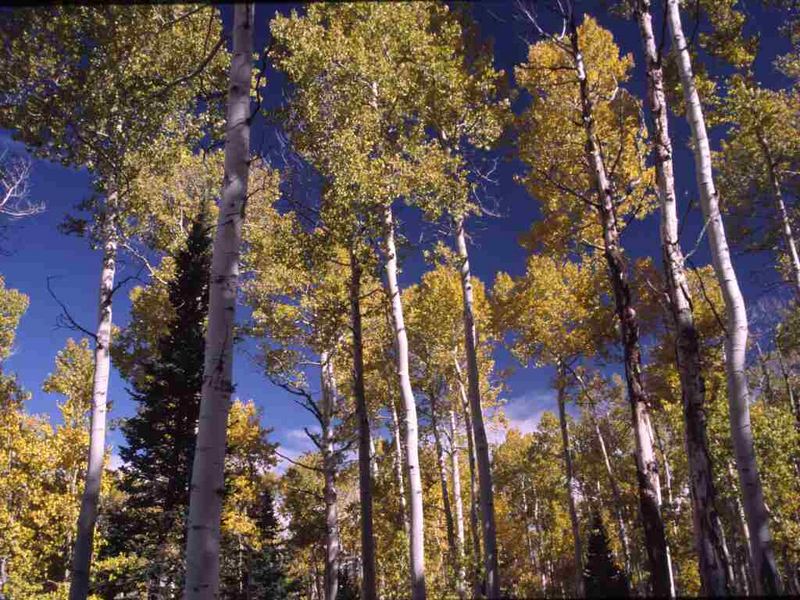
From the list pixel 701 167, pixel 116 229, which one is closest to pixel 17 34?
pixel 116 229

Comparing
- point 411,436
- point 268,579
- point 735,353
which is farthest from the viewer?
point 268,579

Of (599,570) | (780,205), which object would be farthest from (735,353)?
(599,570)

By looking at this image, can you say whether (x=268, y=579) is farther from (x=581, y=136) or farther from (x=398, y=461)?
(x=581, y=136)

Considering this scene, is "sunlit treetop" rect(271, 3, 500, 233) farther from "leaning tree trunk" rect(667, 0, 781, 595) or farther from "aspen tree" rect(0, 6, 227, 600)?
"leaning tree trunk" rect(667, 0, 781, 595)

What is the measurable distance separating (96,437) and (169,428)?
5173mm

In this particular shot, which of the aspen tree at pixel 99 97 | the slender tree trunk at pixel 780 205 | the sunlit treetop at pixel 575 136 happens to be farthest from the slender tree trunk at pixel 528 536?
the aspen tree at pixel 99 97

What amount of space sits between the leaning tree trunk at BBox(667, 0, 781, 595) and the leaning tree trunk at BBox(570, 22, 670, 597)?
830mm

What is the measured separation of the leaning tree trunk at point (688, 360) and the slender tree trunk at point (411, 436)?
3736 millimetres

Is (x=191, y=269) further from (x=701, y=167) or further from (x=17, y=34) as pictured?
(x=701, y=167)

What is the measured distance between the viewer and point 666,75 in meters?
7.66

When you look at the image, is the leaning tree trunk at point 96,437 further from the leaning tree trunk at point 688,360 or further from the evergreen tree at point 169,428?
the leaning tree trunk at point 688,360

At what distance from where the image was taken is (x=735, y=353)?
5.20 m

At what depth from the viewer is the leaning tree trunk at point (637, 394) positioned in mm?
4457

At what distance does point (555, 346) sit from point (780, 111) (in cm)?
749
